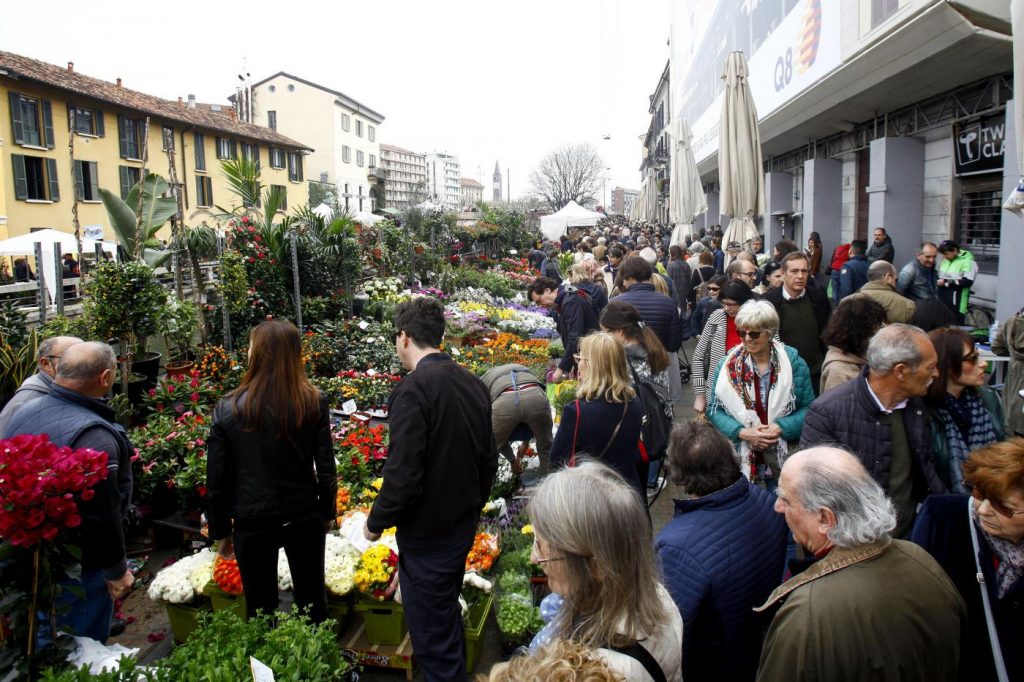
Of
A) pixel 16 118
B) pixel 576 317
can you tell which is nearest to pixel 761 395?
pixel 576 317

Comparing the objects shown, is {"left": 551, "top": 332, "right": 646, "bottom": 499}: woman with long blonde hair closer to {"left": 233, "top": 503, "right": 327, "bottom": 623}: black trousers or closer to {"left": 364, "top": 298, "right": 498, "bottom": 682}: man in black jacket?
{"left": 364, "top": 298, "right": 498, "bottom": 682}: man in black jacket

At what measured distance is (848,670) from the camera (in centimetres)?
184

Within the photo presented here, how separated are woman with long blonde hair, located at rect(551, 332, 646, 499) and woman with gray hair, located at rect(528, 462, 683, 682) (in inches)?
75.4

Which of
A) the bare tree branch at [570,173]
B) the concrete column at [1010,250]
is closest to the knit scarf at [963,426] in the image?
the concrete column at [1010,250]

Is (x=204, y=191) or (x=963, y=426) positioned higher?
(x=204, y=191)

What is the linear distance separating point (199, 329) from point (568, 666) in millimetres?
9172

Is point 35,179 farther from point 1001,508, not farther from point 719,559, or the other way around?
point 1001,508

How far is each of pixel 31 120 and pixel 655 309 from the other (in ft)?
99.4

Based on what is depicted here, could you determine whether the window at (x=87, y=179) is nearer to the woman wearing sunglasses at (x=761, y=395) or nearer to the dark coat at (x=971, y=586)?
the woman wearing sunglasses at (x=761, y=395)

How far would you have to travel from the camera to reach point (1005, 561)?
2.29 metres

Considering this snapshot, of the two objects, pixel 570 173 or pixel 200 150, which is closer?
pixel 200 150

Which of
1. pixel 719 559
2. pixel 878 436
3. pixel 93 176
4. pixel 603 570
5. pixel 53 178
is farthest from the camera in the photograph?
pixel 93 176

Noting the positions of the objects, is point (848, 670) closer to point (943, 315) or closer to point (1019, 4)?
point (1019, 4)

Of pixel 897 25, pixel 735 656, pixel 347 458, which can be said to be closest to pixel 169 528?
pixel 347 458
